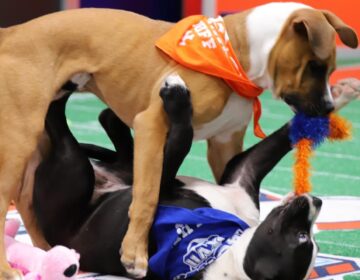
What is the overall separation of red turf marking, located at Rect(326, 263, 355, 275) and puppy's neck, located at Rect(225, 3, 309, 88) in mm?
569

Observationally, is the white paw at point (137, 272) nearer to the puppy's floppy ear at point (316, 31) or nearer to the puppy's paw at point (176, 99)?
the puppy's paw at point (176, 99)

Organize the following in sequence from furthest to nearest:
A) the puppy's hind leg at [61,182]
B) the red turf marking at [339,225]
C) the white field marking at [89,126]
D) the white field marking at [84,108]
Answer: the white field marking at [84,108] → the white field marking at [89,126] → the red turf marking at [339,225] → the puppy's hind leg at [61,182]

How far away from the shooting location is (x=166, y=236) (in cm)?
210

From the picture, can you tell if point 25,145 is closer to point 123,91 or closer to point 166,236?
point 123,91

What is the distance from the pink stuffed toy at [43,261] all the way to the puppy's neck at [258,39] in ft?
2.22

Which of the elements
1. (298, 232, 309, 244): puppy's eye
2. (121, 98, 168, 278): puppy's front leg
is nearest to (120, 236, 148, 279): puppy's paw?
(121, 98, 168, 278): puppy's front leg

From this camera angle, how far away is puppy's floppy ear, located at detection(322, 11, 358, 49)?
2.18m

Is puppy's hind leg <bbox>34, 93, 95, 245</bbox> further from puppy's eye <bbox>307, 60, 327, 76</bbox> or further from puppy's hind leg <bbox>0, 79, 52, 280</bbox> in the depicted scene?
puppy's eye <bbox>307, 60, 327, 76</bbox>

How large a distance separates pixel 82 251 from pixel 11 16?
19.6ft

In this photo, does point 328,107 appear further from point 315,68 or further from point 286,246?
point 286,246

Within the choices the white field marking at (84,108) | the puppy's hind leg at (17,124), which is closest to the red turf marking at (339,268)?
the puppy's hind leg at (17,124)

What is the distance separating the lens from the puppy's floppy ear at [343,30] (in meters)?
2.18

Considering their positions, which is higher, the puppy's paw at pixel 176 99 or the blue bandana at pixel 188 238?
the puppy's paw at pixel 176 99

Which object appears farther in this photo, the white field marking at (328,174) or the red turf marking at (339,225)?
the white field marking at (328,174)
